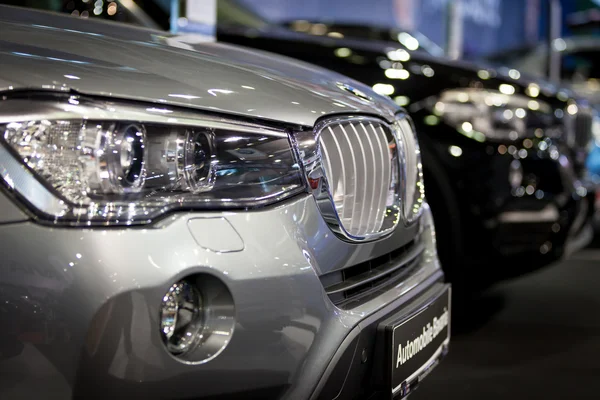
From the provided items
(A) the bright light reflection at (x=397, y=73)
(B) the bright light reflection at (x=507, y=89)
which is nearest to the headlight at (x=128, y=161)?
(A) the bright light reflection at (x=397, y=73)

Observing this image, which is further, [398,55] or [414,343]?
[398,55]

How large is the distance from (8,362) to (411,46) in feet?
13.9

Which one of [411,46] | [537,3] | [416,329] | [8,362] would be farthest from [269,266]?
[537,3]

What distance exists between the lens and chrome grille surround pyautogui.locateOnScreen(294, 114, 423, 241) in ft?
4.82

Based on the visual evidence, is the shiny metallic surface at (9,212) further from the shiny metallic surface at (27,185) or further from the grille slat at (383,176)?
the grille slat at (383,176)

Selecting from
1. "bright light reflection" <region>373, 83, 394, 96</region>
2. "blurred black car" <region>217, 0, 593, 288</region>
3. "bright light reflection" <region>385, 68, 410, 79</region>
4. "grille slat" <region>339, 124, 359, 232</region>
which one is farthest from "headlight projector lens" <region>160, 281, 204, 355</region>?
"bright light reflection" <region>385, 68, 410, 79</region>

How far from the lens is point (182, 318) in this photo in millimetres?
1241

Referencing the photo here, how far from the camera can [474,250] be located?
2.90 meters

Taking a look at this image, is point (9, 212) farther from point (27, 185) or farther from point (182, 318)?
point (182, 318)

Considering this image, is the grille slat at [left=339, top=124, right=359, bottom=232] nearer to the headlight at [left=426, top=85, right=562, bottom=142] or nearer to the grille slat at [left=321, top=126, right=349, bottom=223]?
the grille slat at [left=321, top=126, right=349, bottom=223]

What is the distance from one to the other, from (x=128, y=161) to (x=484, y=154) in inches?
75.9

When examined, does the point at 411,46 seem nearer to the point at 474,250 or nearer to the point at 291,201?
the point at 474,250

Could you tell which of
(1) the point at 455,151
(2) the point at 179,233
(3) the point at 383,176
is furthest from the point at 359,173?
(1) the point at 455,151

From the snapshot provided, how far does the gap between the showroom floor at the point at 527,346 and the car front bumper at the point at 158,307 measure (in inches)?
48.8
